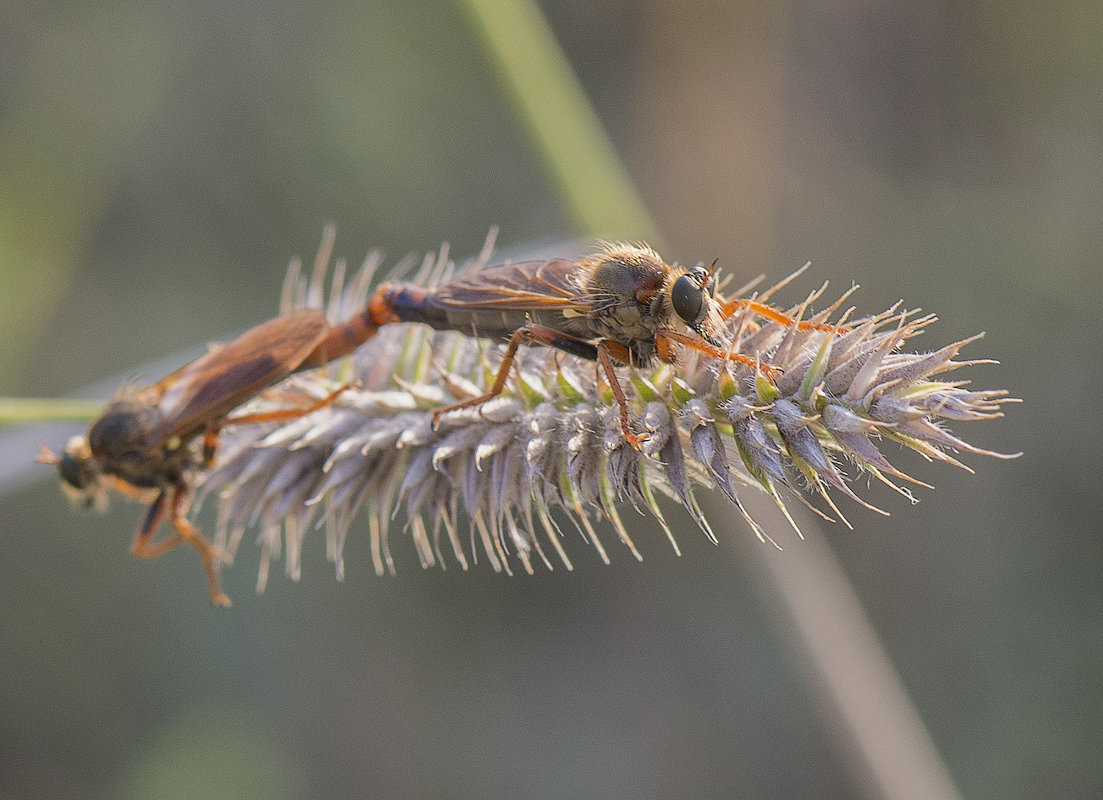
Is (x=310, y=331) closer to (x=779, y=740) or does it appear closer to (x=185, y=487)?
(x=185, y=487)

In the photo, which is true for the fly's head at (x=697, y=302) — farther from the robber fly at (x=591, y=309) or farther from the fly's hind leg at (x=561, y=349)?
the fly's hind leg at (x=561, y=349)

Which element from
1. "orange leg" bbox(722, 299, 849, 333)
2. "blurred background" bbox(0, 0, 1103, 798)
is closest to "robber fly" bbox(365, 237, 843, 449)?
"orange leg" bbox(722, 299, 849, 333)

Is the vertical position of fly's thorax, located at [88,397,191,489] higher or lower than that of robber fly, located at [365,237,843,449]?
higher

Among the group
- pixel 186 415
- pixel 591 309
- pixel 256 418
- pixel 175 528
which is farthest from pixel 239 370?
pixel 591 309

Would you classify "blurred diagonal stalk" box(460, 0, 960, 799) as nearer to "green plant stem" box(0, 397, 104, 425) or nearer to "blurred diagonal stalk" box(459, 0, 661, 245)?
"blurred diagonal stalk" box(459, 0, 661, 245)

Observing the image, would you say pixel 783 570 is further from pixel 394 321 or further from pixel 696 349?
pixel 394 321
